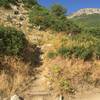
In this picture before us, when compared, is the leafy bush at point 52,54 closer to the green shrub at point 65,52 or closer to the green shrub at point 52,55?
the green shrub at point 52,55

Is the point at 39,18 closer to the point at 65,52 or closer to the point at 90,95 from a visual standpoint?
the point at 65,52

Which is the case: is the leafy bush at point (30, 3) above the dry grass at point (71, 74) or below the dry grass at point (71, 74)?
above

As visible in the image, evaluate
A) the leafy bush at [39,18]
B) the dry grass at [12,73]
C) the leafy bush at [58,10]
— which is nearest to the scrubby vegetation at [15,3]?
the leafy bush at [39,18]

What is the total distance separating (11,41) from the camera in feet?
57.9

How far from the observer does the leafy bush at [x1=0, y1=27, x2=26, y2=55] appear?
17.0 m

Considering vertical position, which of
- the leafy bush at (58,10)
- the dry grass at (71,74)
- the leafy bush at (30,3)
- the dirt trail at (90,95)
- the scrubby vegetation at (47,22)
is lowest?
the dirt trail at (90,95)

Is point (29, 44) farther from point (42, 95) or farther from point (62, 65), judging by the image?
point (42, 95)

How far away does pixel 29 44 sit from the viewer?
776 inches

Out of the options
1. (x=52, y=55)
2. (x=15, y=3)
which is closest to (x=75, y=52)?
(x=52, y=55)

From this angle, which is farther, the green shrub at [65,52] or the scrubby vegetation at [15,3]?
the scrubby vegetation at [15,3]

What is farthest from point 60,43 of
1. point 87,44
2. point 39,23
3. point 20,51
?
point 39,23

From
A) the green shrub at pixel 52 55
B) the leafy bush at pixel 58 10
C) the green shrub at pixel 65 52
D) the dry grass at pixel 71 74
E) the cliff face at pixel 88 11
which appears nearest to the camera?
the dry grass at pixel 71 74

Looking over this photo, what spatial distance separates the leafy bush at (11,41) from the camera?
55.7 ft

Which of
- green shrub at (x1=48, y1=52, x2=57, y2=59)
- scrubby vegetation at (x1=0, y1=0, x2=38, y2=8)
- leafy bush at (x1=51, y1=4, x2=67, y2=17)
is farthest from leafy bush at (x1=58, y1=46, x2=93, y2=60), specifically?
leafy bush at (x1=51, y1=4, x2=67, y2=17)
